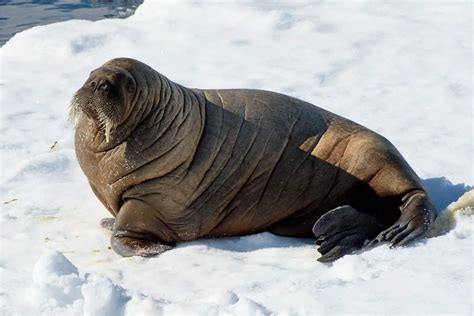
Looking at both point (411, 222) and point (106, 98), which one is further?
Result: point (106, 98)

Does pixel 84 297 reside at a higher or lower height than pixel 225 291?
higher

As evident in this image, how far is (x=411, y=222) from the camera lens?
17.3 ft

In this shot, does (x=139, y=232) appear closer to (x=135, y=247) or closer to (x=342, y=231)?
(x=135, y=247)

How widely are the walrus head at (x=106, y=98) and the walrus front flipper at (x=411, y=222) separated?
5.11ft

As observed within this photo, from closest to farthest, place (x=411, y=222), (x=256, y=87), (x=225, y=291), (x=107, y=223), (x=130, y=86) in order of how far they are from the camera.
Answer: (x=225, y=291)
(x=411, y=222)
(x=130, y=86)
(x=107, y=223)
(x=256, y=87)

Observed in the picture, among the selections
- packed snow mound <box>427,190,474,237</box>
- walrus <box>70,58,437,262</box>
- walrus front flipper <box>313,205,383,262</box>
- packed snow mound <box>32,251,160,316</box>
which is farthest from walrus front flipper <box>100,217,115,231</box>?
packed snow mound <box>427,190,474,237</box>

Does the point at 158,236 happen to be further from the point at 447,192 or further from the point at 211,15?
the point at 211,15

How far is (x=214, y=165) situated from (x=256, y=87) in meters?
2.80

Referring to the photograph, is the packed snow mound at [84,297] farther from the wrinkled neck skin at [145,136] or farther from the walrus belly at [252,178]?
the walrus belly at [252,178]

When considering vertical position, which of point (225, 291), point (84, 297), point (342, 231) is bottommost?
point (342, 231)

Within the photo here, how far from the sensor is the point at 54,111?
8117 mm

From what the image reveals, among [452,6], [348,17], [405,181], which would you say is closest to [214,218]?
[405,181]

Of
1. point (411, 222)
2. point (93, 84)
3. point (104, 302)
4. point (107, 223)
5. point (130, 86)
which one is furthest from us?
point (107, 223)

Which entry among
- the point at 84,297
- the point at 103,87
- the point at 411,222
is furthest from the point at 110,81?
the point at 411,222
